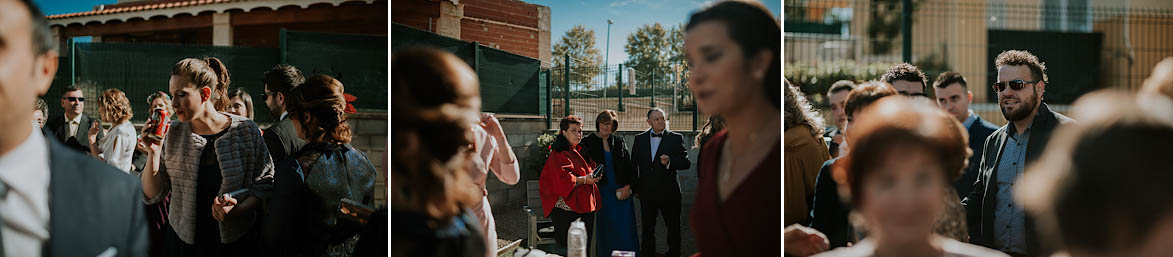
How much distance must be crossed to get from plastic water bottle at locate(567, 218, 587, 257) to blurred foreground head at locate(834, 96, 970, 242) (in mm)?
1204

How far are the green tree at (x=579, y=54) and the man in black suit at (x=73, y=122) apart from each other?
2.47 m


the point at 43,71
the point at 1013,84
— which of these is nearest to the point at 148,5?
the point at 43,71

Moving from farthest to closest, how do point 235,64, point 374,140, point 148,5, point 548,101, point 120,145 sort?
point 148,5
point 235,64
point 120,145
point 374,140
point 548,101

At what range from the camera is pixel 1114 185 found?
1.91m

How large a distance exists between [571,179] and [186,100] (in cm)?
212

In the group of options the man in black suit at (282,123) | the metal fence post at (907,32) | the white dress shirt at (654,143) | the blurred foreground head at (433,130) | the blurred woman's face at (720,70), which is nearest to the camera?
the blurred woman's face at (720,70)

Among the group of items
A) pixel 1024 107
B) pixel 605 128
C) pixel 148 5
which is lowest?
pixel 605 128

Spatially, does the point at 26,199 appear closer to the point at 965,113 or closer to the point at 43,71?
the point at 43,71

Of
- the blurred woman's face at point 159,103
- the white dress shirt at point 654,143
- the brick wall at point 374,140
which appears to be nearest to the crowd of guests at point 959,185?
the white dress shirt at point 654,143

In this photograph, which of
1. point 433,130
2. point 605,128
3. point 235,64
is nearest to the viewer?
point 433,130

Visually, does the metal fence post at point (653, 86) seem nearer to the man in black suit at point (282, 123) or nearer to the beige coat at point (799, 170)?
the beige coat at point (799, 170)

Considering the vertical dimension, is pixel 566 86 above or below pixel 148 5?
below

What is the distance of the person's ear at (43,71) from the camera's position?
250 centimetres

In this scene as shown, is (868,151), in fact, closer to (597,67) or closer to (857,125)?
(857,125)
